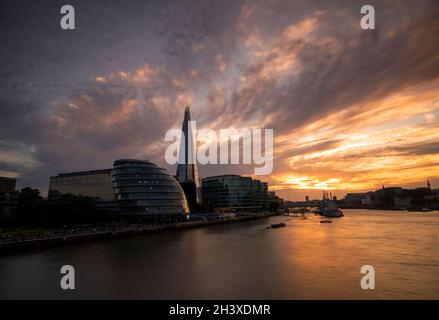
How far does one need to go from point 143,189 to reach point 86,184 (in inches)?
1344

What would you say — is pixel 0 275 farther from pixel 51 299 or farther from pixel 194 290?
pixel 194 290

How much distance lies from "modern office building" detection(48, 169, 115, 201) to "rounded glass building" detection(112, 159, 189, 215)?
9.85 meters

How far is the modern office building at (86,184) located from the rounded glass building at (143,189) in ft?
32.3

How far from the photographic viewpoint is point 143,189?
9319 cm

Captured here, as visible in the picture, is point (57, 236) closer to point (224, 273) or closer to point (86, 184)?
point (224, 273)

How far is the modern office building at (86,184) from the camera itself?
105438mm

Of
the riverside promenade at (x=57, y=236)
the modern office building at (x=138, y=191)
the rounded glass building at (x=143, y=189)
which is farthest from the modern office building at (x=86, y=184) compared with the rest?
the riverside promenade at (x=57, y=236)

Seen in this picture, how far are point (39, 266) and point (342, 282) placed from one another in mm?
33837

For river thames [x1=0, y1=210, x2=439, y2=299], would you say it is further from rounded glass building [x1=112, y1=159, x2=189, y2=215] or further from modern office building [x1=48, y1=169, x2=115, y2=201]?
modern office building [x1=48, y1=169, x2=115, y2=201]

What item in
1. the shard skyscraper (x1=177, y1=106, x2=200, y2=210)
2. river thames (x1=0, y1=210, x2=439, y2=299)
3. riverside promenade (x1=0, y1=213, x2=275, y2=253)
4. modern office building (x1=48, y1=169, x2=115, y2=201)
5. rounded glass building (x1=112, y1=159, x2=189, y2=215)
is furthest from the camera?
the shard skyscraper (x1=177, y1=106, x2=200, y2=210)

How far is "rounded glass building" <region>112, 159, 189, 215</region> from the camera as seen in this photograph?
302 feet

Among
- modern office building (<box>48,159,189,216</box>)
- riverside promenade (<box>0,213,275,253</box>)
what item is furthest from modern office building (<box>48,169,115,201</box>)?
riverside promenade (<box>0,213,275,253</box>)
